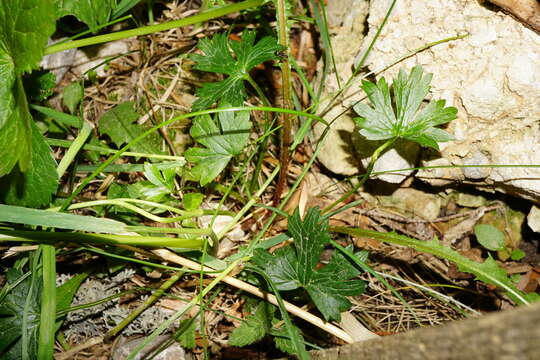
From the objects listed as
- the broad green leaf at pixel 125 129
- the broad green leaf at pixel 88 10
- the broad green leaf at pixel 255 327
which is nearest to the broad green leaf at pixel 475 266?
the broad green leaf at pixel 255 327

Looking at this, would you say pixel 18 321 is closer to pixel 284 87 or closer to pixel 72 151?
pixel 72 151

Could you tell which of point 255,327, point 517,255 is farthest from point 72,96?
point 517,255

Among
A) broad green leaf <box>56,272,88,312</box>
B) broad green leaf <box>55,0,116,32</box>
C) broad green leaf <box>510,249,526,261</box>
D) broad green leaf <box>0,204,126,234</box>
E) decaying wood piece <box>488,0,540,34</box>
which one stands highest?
broad green leaf <box>55,0,116,32</box>

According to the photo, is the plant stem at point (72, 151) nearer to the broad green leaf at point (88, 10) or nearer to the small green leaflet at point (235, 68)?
the broad green leaf at point (88, 10)

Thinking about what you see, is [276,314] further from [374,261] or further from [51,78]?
[51,78]

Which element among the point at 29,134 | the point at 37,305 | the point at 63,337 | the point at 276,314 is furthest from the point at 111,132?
the point at 276,314

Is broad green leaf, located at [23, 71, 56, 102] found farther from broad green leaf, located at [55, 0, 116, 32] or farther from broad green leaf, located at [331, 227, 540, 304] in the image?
broad green leaf, located at [331, 227, 540, 304]

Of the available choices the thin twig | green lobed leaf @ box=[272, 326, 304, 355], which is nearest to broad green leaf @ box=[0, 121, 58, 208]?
the thin twig
